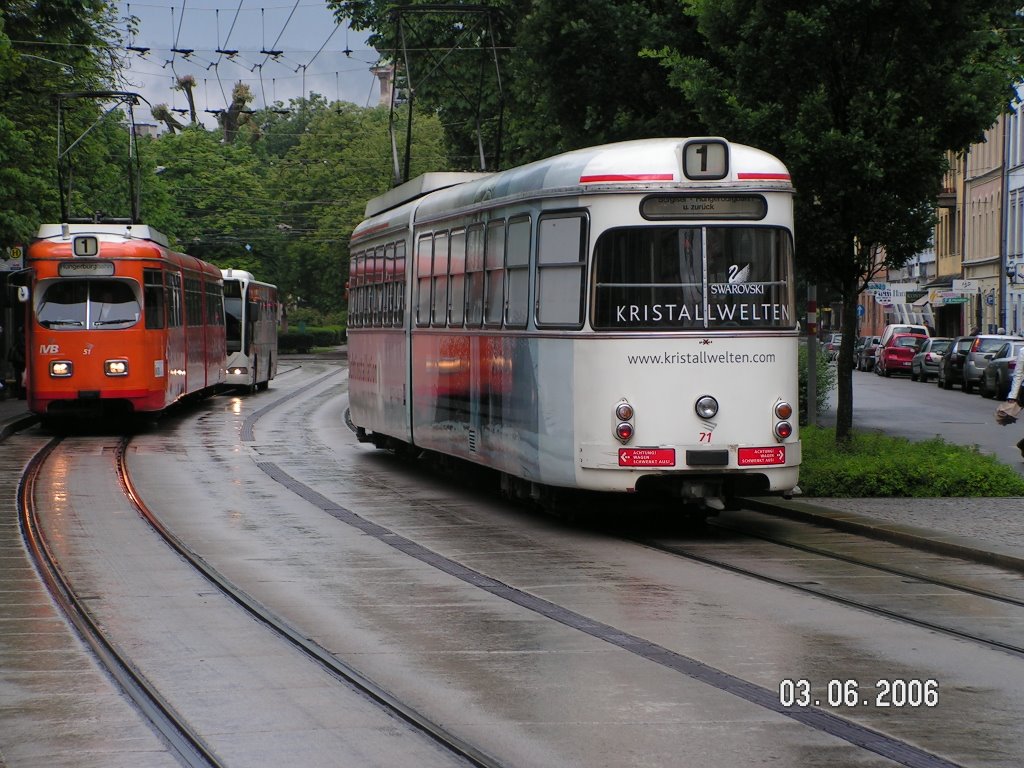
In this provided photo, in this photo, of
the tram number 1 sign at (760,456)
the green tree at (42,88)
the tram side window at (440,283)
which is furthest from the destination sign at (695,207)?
the green tree at (42,88)

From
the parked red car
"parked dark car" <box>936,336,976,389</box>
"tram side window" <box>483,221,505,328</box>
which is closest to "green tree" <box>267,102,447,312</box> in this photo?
the parked red car

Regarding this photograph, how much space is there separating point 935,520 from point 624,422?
9.77ft

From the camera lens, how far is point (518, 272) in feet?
52.2

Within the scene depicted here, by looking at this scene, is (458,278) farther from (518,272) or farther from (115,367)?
(115,367)

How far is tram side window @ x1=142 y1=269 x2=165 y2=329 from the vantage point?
28.5 meters

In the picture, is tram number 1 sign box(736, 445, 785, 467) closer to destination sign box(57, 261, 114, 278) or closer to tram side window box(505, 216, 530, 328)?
tram side window box(505, 216, 530, 328)

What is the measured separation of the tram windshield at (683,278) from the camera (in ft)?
47.6

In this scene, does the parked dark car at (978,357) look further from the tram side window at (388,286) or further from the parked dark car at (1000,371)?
the tram side window at (388,286)

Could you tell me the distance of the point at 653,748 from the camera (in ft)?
23.6

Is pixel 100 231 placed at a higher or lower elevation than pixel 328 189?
lower

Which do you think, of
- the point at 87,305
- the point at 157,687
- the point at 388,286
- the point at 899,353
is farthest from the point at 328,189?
the point at 157,687

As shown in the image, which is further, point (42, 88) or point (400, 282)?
point (42, 88)

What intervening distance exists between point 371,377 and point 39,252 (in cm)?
750
